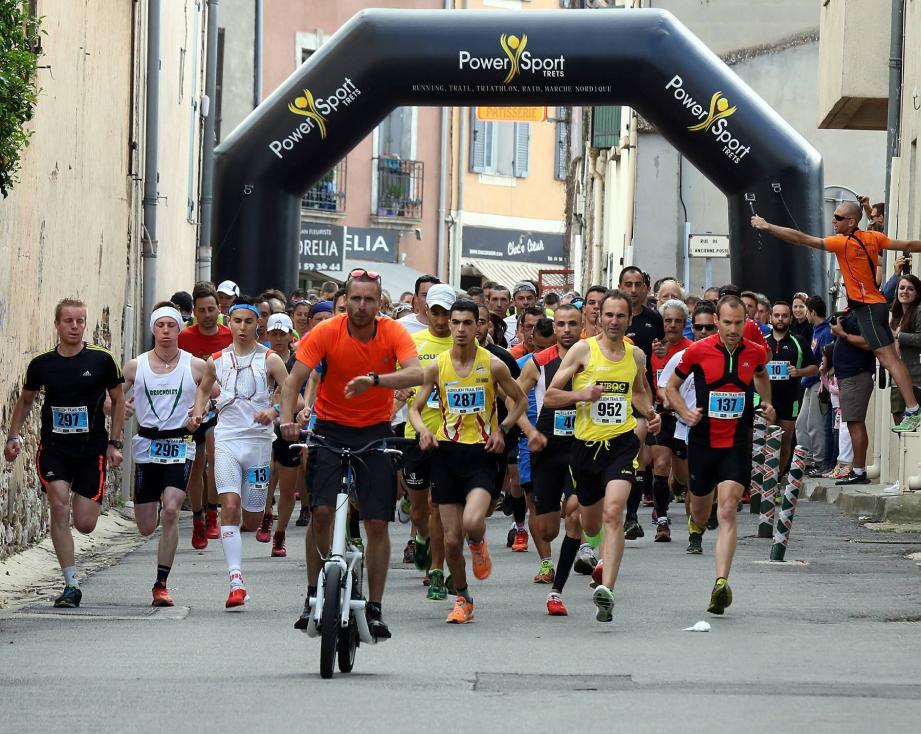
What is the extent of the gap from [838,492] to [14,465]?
901cm

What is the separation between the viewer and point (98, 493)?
13.1 metres

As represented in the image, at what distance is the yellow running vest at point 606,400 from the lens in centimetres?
1230

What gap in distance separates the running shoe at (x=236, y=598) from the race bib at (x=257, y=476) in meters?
1.13

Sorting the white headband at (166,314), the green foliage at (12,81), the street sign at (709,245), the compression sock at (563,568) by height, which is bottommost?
the compression sock at (563,568)

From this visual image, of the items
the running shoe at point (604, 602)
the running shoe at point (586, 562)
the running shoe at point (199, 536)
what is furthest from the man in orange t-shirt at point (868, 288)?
the running shoe at point (604, 602)

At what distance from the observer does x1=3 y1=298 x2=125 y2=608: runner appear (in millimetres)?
12773

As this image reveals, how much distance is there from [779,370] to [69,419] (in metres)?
8.24

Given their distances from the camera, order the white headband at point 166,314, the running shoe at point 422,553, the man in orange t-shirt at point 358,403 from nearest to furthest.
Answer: the man in orange t-shirt at point 358,403
the white headband at point 166,314
the running shoe at point 422,553

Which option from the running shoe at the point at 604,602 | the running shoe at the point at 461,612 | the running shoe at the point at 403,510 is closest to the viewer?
the running shoe at the point at 604,602

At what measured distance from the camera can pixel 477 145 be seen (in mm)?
48750

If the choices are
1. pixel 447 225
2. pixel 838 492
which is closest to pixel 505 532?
pixel 838 492

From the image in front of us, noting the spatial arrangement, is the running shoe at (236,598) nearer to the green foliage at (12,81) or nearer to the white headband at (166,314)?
the white headband at (166,314)

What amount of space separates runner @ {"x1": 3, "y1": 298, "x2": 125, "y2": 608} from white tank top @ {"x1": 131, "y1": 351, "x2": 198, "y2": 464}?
0.34 metres

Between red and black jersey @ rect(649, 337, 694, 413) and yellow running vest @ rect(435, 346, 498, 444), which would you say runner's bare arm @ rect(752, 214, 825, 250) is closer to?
red and black jersey @ rect(649, 337, 694, 413)
